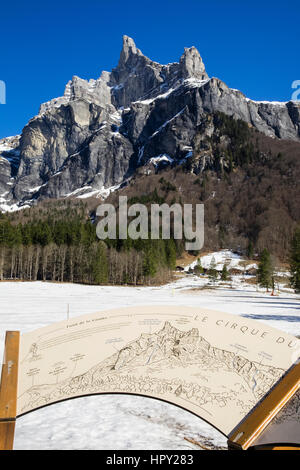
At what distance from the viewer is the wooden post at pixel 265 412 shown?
233 cm

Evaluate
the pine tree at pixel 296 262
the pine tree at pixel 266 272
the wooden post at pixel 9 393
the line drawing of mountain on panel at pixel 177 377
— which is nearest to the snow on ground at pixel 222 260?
the pine tree at pixel 266 272

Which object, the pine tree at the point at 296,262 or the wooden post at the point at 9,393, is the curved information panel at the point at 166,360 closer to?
the wooden post at the point at 9,393

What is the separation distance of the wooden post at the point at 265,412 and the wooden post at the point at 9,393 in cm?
184

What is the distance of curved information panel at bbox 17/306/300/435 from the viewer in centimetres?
286

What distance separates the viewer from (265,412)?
246 cm

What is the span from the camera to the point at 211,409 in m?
2.79

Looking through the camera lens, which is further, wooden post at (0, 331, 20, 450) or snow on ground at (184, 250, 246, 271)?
snow on ground at (184, 250, 246, 271)

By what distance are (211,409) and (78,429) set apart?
3.31 metres

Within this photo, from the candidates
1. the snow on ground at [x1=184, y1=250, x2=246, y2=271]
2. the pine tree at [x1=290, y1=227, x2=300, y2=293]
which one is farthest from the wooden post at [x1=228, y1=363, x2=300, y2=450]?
the snow on ground at [x1=184, y1=250, x2=246, y2=271]

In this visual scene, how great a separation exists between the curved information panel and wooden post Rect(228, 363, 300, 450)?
0.11 metres

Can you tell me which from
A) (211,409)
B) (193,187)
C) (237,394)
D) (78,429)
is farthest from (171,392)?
(193,187)

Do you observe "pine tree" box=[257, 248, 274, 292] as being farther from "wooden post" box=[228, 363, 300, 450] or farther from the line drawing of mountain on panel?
"wooden post" box=[228, 363, 300, 450]

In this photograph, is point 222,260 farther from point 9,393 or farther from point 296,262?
point 9,393
